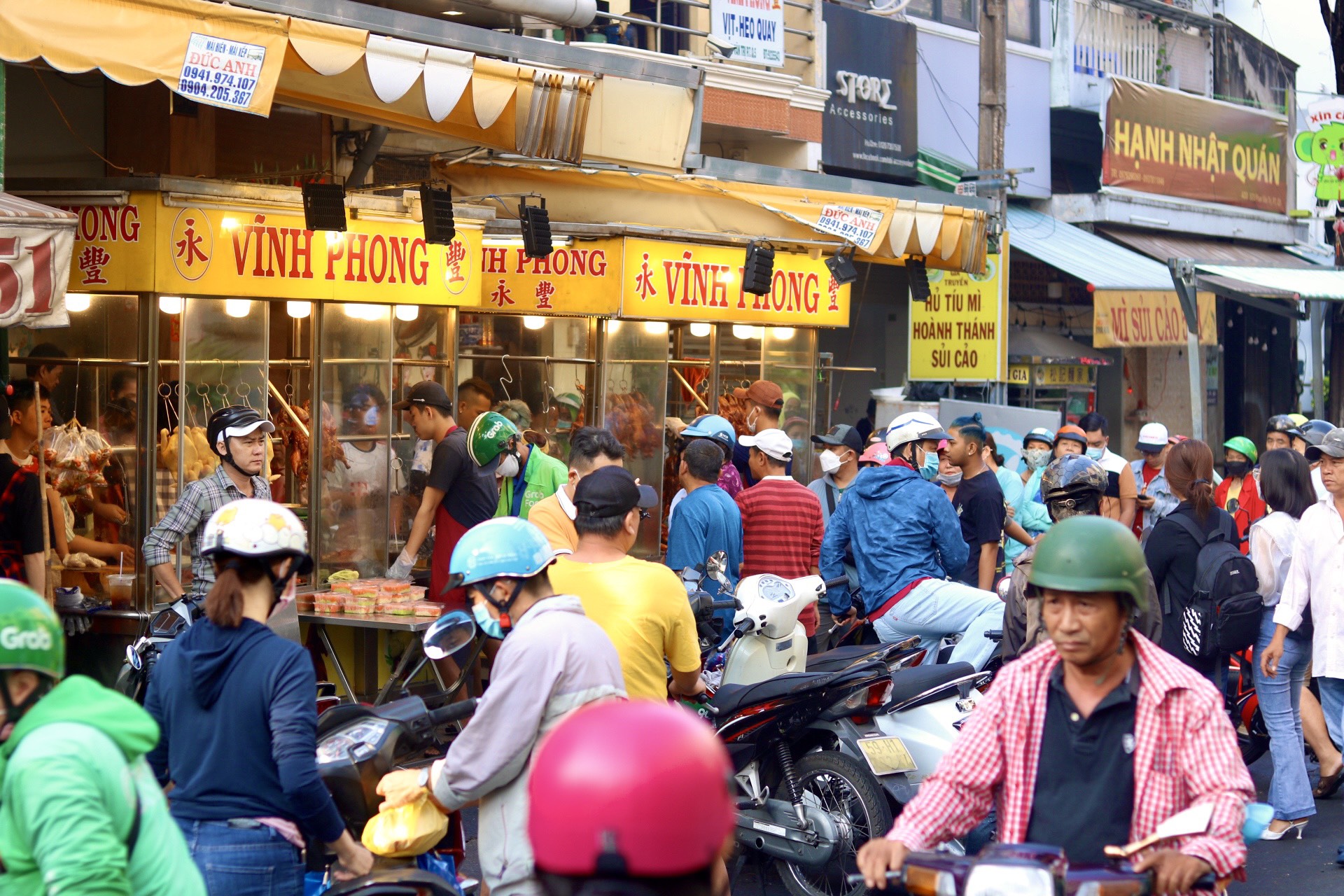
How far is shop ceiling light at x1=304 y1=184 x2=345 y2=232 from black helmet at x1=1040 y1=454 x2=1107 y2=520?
15.5 feet

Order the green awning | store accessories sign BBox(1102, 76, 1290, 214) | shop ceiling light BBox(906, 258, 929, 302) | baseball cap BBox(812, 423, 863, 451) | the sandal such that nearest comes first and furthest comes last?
the sandal, baseball cap BBox(812, 423, 863, 451), shop ceiling light BBox(906, 258, 929, 302), the green awning, store accessories sign BBox(1102, 76, 1290, 214)

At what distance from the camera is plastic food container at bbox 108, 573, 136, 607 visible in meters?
8.45

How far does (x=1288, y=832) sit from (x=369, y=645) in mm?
5076

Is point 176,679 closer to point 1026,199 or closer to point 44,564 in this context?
point 44,564

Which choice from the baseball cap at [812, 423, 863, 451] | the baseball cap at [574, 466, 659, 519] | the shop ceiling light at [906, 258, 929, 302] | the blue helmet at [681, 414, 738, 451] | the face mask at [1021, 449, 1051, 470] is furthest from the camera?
the shop ceiling light at [906, 258, 929, 302]

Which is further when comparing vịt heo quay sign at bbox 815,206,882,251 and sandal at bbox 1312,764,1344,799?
vịt heo quay sign at bbox 815,206,882,251

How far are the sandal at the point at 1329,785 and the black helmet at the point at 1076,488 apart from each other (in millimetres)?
3182

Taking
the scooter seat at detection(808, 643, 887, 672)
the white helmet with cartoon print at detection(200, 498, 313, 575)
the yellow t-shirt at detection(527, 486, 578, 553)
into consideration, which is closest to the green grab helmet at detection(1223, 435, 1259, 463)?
the scooter seat at detection(808, 643, 887, 672)

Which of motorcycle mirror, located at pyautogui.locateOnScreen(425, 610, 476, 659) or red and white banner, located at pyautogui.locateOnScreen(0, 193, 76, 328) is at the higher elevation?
red and white banner, located at pyautogui.locateOnScreen(0, 193, 76, 328)

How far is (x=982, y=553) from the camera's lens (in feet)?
30.4

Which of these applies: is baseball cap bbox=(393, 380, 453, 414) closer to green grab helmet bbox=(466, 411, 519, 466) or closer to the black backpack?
green grab helmet bbox=(466, 411, 519, 466)

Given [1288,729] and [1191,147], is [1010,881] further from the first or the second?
[1191,147]

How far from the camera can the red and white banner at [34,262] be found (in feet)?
20.9

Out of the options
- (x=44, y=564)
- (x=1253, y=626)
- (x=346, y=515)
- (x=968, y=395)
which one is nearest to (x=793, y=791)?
(x=1253, y=626)
